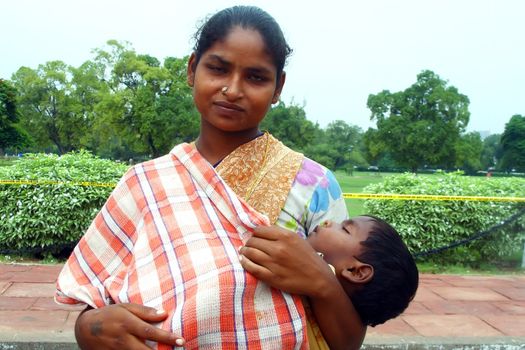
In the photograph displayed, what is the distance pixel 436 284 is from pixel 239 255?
4887 millimetres

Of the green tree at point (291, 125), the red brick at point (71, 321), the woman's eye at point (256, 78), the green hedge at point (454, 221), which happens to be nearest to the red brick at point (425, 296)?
the green hedge at point (454, 221)

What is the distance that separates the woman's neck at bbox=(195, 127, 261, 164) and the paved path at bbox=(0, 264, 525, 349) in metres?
2.64

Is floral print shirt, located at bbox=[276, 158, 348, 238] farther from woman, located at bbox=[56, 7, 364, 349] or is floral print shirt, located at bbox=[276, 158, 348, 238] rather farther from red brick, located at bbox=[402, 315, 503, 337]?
red brick, located at bbox=[402, 315, 503, 337]

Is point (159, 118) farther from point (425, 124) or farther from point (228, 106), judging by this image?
point (228, 106)

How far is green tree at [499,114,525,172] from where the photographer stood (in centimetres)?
4503

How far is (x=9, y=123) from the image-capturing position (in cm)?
4081

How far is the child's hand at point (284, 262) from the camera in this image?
111 cm

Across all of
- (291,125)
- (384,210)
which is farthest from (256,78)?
(291,125)

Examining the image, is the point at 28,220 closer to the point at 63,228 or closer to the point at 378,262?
the point at 63,228

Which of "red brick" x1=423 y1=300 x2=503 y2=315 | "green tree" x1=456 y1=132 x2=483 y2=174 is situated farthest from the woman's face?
"green tree" x1=456 y1=132 x2=483 y2=174

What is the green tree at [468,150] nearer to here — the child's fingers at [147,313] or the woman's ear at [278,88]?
the woman's ear at [278,88]

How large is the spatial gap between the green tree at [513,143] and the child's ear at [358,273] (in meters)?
47.7

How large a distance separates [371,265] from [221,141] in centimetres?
51

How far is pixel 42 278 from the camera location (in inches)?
198
